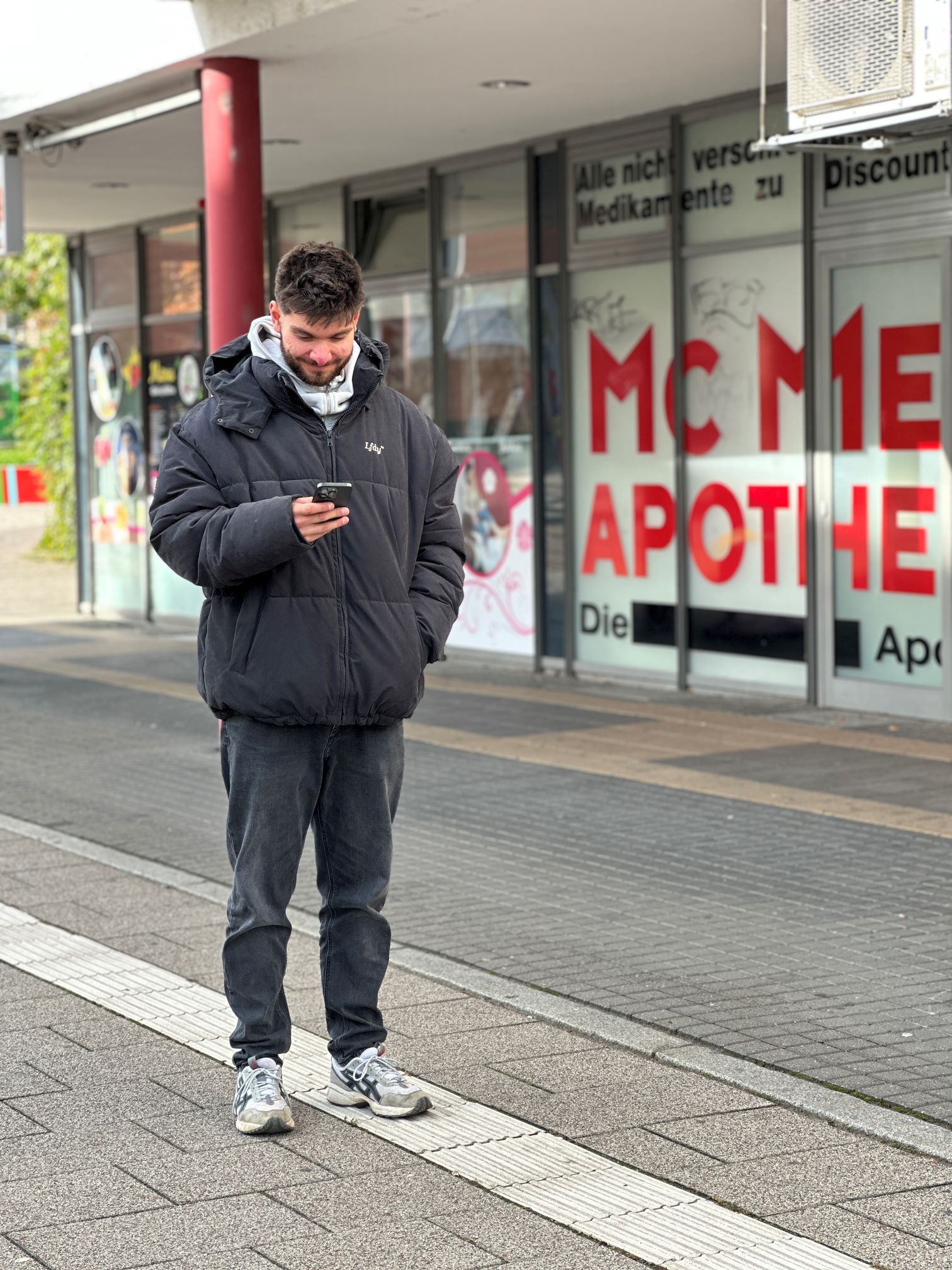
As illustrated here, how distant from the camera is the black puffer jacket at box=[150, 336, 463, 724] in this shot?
414cm

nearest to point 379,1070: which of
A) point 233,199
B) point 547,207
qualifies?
point 233,199

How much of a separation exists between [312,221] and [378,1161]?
40.4 feet

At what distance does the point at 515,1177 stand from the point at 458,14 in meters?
6.73

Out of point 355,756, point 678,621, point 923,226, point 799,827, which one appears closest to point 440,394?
point 678,621

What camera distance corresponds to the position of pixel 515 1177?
13.1ft

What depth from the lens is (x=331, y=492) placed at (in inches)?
156

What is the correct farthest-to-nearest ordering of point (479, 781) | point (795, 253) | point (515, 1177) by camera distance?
point (795, 253), point (479, 781), point (515, 1177)

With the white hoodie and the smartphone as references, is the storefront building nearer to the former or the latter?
the white hoodie

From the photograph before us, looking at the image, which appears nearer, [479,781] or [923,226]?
[479,781]

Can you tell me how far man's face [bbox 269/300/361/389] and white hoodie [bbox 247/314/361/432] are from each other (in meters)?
0.02

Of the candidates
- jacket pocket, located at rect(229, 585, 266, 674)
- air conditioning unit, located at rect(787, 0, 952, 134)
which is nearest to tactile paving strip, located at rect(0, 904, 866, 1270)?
jacket pocket, located at rect(229, 585, 266, 674)

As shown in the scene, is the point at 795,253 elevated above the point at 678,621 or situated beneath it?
elevated above

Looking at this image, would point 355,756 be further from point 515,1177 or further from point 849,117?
point 849,117

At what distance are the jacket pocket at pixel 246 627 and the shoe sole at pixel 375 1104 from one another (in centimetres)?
104
